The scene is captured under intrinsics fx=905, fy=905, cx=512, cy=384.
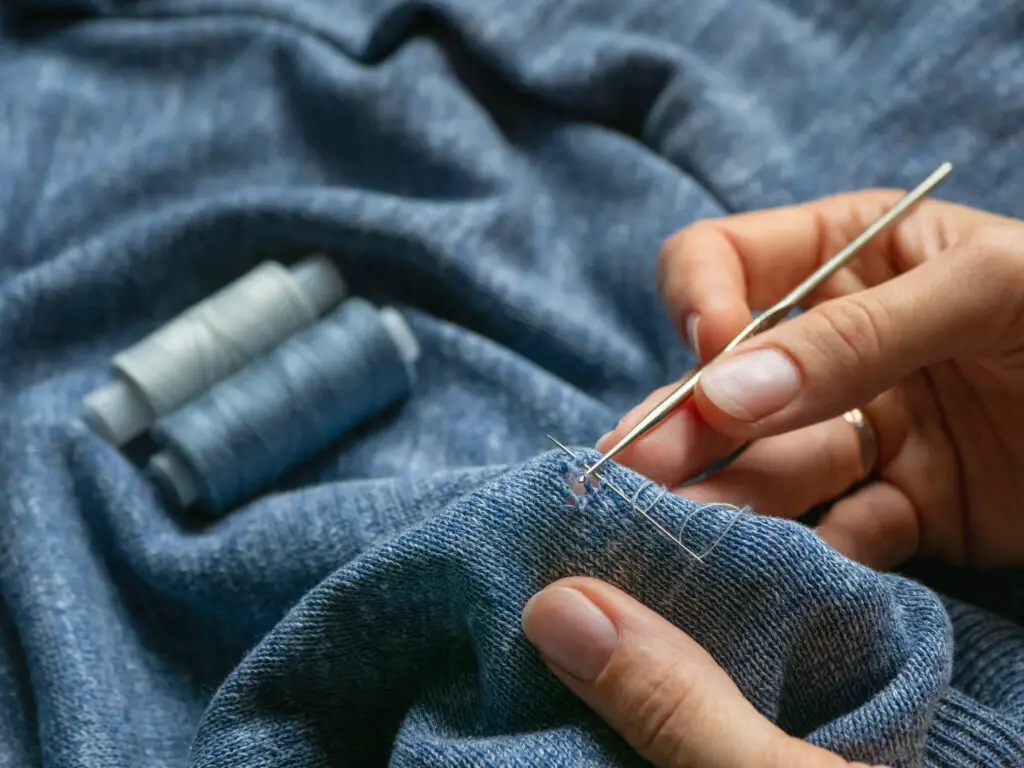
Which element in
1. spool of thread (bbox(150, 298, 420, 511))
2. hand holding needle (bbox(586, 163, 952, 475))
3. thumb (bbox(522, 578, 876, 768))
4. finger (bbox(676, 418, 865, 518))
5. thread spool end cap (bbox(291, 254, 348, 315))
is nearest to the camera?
thumb (bbox(522, 578, 876, 768))

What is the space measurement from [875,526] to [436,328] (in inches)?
19.0

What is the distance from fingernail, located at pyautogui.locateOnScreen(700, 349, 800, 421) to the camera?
2.15 feet

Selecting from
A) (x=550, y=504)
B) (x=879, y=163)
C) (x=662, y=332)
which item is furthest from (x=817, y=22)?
(x=550, y=504)

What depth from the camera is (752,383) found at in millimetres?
656

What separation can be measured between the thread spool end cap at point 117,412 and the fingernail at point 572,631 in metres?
0.54

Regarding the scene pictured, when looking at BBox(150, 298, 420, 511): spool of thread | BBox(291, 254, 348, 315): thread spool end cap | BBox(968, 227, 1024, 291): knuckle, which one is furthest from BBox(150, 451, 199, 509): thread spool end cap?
BBox(968, 227, 1024, 291): knuckle

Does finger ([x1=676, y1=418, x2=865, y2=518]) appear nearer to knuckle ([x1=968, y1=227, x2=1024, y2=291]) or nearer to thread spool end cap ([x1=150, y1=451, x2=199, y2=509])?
knuckle ([x1=968, y1=227, x2=1024, y2=291])

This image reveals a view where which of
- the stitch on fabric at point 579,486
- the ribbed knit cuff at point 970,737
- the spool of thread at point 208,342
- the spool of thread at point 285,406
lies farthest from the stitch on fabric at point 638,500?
the spool of thread at point 208,342

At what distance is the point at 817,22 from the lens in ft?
3.52

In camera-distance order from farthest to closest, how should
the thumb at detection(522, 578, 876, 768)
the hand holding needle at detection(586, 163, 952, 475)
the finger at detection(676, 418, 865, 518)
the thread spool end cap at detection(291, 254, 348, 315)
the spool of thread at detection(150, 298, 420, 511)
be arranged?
the thread spool end cap at detection(291, 254, 348, 315) < the spool of thread at detection(150, 298, 420, 511) < the finger at detection(676, 418, 865, 518) < the hand holding needle at detection(586, 163, 952, 475) < the thumb at detection(522, 578, 876, 768)

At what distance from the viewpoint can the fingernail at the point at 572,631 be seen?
0.54 m

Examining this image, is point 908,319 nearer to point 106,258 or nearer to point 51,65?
point 106,258

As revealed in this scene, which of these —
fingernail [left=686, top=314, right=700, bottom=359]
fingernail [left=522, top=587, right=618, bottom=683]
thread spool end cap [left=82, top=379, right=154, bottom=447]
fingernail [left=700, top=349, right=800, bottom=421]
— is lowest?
thread spool end cap [left=82, top=379, right=154, bottom=447]

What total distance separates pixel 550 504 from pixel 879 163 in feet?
2.14
